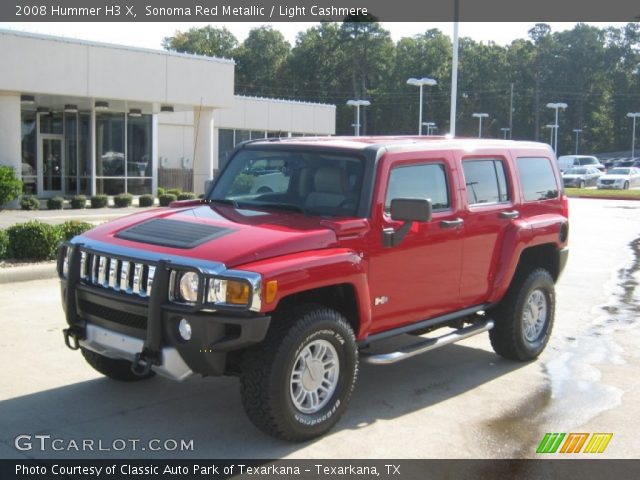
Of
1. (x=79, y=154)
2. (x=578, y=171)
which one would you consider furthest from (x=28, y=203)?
(x=578, y=171)

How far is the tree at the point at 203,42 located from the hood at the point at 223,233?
96.7 m

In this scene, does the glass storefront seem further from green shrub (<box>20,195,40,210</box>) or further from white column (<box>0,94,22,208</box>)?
green shrub (<box>20,195,40,210</box>)

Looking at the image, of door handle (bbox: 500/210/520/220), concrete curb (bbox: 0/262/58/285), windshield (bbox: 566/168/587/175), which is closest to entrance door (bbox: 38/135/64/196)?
concrete curb (bbox: 0/262/58/285)

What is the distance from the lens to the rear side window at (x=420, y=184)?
18.2ft

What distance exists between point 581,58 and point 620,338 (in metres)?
110

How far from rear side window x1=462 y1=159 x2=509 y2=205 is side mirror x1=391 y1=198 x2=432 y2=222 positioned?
49.4 inches

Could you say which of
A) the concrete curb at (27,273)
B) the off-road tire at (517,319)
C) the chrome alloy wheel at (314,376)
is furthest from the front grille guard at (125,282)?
the concrete curb at (27,273)

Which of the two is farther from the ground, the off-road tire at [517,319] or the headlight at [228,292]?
the headlight at [228,292]

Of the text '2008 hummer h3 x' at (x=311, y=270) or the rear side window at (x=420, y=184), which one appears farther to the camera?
the rear side window at (x=420, y=184)

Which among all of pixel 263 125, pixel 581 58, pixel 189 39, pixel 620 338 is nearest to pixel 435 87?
pixel 581 58

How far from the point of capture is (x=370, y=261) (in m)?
5.21

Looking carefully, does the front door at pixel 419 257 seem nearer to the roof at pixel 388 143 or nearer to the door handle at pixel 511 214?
the roof at pixel 388 143

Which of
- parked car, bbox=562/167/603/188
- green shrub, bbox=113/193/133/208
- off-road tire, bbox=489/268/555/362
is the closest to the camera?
off-road tire, bbox=489/268/555/362

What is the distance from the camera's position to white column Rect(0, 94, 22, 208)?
904 inches
